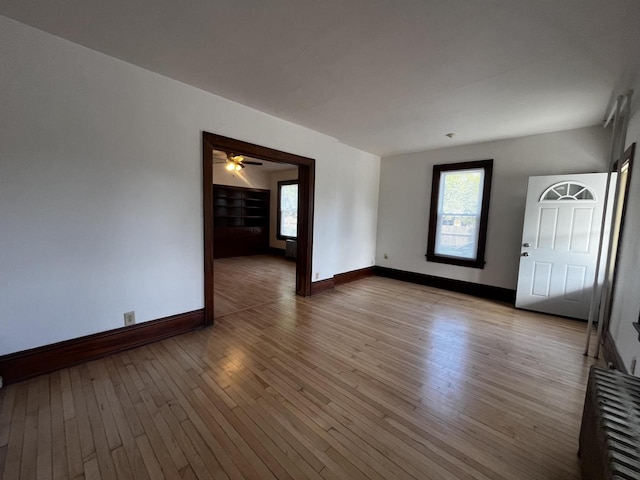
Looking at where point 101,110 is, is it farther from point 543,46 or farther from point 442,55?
point 543,46

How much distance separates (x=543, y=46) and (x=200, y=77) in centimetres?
287

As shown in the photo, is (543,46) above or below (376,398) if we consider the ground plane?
above

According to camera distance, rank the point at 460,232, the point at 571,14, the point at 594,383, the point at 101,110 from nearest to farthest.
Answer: the point at 594,383 → the point at 571,14 → the point at 101,110 → the point at 460,232

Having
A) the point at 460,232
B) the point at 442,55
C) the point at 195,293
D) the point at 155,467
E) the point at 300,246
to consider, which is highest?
the point at 442,55

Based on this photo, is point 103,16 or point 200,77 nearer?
point 103,16

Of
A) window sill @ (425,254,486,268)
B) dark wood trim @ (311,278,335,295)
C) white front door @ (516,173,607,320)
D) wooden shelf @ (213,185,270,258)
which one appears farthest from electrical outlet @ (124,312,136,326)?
white front door @ (516,173,607,320)

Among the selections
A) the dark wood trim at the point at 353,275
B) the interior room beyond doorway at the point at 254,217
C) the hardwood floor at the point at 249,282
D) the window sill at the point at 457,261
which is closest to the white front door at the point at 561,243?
the window sill at the point at 457,261

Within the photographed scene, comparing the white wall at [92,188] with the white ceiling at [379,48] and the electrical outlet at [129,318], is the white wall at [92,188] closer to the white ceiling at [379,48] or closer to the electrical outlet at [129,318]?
the electrical outlet at [129,318]

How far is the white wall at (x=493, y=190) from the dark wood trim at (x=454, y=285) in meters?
0.09

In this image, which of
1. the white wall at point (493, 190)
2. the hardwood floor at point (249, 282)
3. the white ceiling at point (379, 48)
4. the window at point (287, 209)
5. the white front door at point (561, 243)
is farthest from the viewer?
the window at point (287, 209)

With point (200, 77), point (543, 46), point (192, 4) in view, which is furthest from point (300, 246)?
point (543, 46)

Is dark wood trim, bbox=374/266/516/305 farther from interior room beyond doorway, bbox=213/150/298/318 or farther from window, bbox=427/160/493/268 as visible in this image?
interior room beyond doorway, bbox=213/150/298/318

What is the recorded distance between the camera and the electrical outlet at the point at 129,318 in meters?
2.46

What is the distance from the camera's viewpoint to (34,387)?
1930mm
